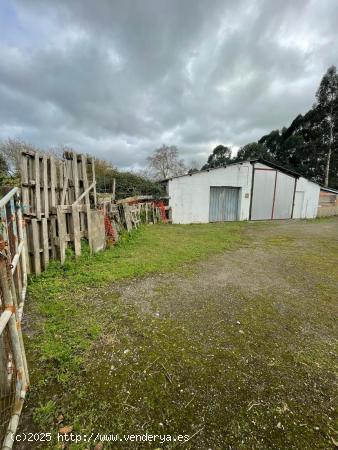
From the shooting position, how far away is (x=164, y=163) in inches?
1105

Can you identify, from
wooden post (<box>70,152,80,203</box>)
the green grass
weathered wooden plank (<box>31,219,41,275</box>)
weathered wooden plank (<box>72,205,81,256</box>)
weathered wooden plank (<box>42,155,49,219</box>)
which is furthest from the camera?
wooden post (<box>70,152,80,203</box>)

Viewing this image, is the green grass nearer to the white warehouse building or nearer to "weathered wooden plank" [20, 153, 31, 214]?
"weathered wooden plank" [20, 153, 31, 214]

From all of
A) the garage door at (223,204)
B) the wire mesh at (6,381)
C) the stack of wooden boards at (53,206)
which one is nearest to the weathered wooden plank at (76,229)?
the stack of wooden boards at (53,206)

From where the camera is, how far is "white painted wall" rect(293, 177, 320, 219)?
16.1 metres

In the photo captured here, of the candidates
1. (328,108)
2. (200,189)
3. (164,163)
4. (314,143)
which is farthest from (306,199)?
(164,163)

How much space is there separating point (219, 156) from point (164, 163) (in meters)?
11.2

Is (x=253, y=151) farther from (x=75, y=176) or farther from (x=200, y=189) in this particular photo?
(x=75, y=176)

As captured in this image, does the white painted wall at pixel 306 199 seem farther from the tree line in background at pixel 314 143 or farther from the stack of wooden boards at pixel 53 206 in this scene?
the stack of wooden boards at pixel 53 206

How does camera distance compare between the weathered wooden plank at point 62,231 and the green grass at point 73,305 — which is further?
the weathered wooden plank at point 62,231

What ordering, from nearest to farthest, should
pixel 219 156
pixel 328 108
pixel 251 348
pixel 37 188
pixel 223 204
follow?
pixel 251 348 < pixel 37 188 < pixel 223 204 < pixel 328 108 < pixel 219 156

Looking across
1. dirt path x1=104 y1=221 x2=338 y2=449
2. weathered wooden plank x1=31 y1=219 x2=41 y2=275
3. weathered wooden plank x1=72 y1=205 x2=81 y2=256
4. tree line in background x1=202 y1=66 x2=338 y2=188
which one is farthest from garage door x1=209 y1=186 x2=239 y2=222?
tree line in background x1=202 y1=66 x2=338 y2=188

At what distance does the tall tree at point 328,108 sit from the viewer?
22.2 m

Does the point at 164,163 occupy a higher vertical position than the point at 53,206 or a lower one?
higher

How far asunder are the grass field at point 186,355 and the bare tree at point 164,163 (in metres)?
25.3
